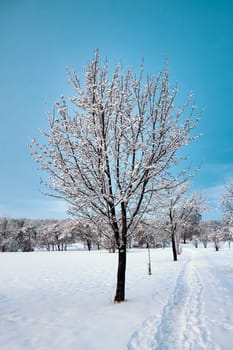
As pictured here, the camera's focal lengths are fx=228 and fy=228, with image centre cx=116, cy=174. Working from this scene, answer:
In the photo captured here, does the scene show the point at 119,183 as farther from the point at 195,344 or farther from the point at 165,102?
the point at 195,344

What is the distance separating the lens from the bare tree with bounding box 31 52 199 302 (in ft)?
24.2

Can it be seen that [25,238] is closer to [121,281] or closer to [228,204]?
[228,204]

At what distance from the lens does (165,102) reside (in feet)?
25.9

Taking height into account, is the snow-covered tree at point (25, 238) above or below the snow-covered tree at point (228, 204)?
below

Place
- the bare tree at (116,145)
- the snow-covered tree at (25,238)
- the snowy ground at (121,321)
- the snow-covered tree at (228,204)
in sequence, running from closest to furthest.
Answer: the snowy ground at (121,321), the bare tree at (116,145), the snow-covered tree at (228,204), the snow-covered tree at (25,238)

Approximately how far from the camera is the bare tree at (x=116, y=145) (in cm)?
739

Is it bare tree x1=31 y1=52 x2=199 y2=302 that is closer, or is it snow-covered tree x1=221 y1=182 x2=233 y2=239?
bare tree x1=31 y1=52 x2=199 y2=302

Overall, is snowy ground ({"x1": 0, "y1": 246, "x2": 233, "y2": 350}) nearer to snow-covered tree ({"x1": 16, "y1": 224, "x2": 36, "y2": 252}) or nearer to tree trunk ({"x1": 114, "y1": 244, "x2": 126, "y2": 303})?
tree trunk ({"x1": 114, "y1": 244, "x2": 126, "y2": 303})

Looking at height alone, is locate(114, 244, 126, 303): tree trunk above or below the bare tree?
below

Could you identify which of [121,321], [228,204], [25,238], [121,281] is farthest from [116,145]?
[25,238]

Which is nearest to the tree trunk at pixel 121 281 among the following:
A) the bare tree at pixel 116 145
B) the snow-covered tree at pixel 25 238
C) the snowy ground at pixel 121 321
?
the bare tree at pixel 116 145

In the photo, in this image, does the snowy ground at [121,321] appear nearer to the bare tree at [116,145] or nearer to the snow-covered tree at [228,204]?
the bare tree at [116,145]

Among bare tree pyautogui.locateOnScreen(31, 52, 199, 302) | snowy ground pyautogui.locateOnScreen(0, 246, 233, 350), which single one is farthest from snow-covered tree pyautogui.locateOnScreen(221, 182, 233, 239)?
bare tree pyautogui.locateOnScreen(31, 52, 199, 302)

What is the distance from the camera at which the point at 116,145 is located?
306 inches
